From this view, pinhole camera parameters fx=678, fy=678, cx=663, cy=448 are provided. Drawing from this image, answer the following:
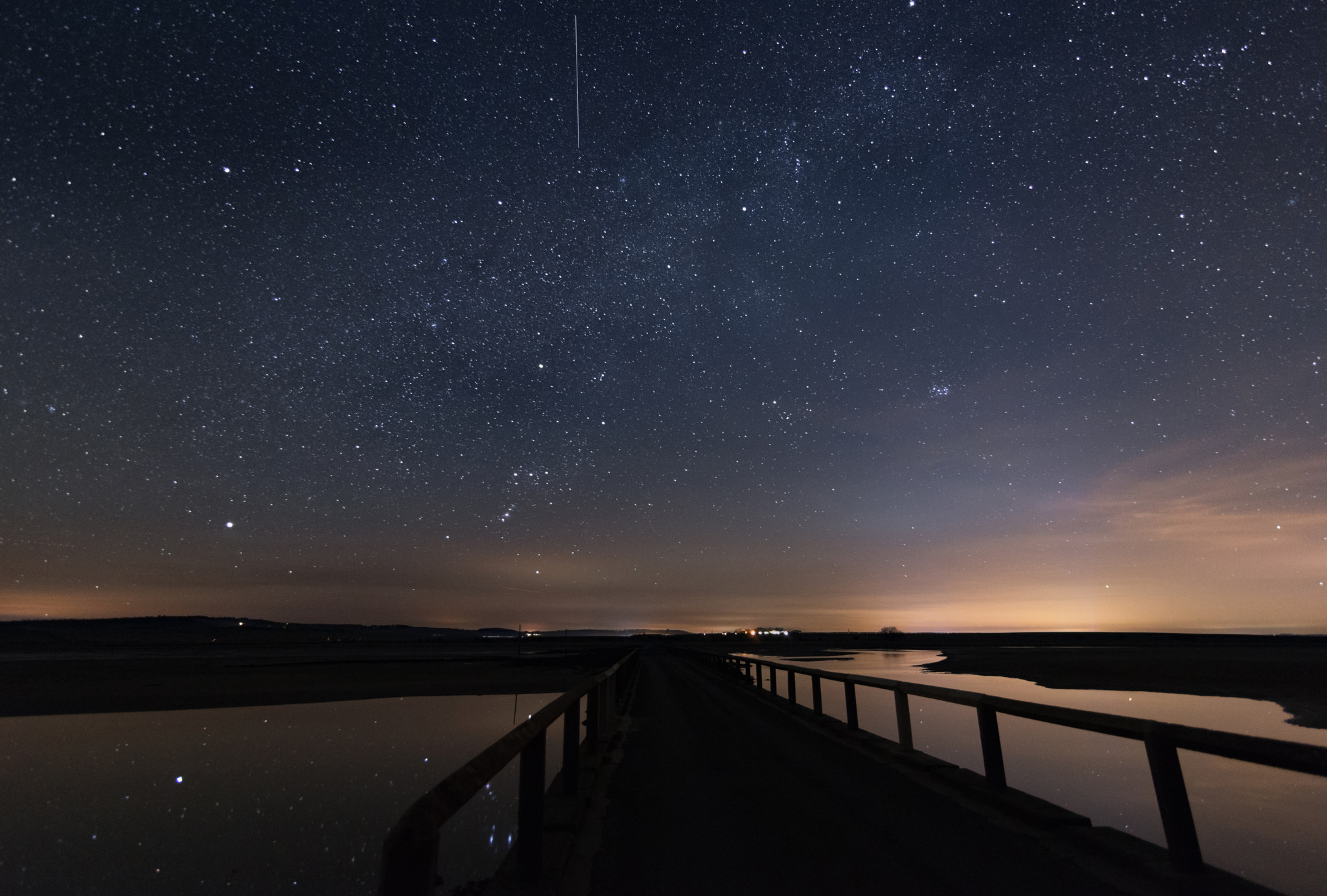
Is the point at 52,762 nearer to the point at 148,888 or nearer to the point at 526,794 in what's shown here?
the point at 148,888

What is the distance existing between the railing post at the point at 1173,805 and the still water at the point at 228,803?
5.36 meters

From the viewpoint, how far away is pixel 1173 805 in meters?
4.45

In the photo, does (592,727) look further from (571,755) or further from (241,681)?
(241,681)

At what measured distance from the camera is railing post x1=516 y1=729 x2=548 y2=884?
427cm

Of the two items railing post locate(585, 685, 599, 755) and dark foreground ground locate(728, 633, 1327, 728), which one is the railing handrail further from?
dark foreground ground locate(728, 633, 1327, 728)

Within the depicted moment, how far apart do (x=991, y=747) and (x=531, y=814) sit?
475cm

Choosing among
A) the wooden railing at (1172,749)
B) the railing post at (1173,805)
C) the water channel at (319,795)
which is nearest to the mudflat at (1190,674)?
the water channel at (319,795)

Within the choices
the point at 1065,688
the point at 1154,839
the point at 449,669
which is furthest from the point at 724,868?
the point at 449,669

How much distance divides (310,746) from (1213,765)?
56.1 feet

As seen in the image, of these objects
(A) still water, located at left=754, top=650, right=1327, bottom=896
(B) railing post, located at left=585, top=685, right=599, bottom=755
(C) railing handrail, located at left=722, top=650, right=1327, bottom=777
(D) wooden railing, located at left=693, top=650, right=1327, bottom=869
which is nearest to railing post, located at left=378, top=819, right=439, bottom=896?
(D) wooden railing, located at left=693, top=650, right=1327, bottom=869

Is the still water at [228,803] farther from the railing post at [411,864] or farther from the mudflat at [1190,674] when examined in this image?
the mudflat at [1190,674]

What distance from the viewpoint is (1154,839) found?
24.4ft

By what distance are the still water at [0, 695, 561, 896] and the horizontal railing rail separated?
1493mm

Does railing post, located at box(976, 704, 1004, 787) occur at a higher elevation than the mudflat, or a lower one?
higher
